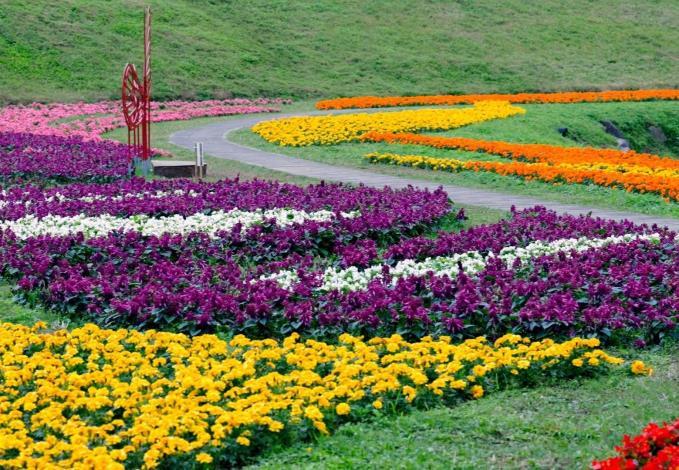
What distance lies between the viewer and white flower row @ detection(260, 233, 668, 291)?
834 cm

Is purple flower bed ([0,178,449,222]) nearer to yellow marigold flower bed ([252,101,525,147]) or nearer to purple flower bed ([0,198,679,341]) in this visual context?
purple flower bed ([0,198,679,341])

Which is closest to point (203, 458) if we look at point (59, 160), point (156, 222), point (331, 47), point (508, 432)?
point (508, 432)

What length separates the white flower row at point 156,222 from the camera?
10375mm

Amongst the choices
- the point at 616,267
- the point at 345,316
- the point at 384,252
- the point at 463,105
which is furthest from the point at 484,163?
the point at 463,105

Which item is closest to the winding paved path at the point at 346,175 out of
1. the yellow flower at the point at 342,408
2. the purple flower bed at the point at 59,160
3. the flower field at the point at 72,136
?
the flower field at the point at 72,136

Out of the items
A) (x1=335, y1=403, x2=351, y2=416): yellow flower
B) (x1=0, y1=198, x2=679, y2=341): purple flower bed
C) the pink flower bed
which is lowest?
(x1=335, y1=403, x2=351, y2=416): yellow flower

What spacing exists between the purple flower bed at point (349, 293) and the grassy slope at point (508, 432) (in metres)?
1.09

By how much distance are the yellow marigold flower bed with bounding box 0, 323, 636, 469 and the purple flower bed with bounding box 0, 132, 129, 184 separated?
7956mm

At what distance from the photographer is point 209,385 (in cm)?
583

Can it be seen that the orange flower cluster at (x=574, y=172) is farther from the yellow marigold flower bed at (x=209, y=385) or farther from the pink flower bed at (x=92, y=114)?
the yellow marigold flower bed at (x=209, y=385)

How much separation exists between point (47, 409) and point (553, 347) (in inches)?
116

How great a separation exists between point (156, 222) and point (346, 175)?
216 inches

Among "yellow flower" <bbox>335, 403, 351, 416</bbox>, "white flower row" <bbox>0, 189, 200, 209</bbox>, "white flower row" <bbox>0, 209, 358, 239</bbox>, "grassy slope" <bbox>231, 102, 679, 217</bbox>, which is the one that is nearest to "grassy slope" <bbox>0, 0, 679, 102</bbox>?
"grassy slope" <bbox>231, 102, 679, 217</bbox>

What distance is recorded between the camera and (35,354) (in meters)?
6.54
